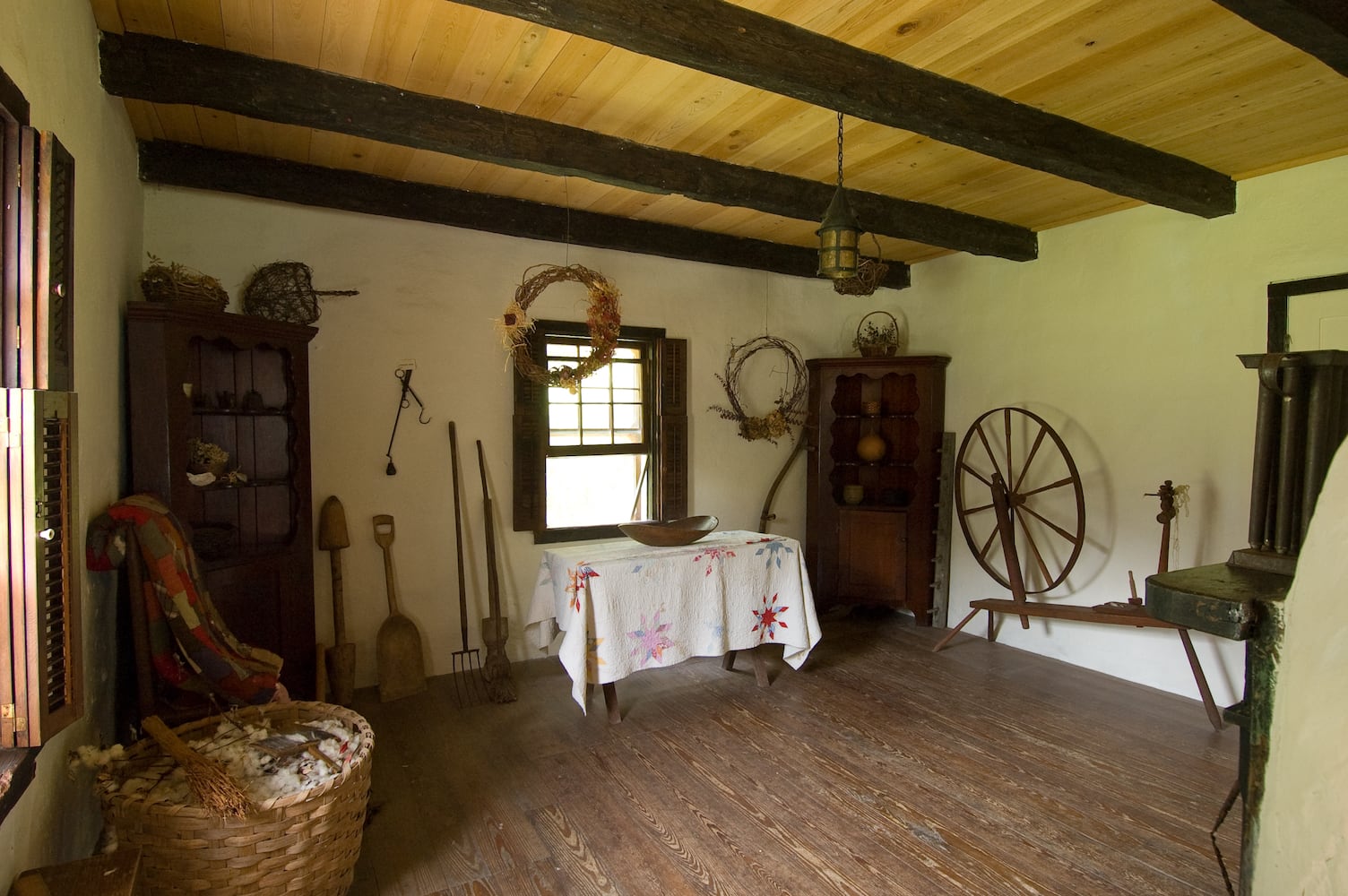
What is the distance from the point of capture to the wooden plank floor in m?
2.24

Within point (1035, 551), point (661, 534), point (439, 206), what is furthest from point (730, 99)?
point (1035, 551)

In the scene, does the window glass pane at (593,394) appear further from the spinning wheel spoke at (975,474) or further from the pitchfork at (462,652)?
the spinning wheel spoke at (975,474)

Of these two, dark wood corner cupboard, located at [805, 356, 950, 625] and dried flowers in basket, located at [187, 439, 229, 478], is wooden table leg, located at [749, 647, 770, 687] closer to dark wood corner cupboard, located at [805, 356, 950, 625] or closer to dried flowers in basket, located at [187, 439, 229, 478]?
dark wood corner cupboard, located at [805, 356, 950, 625]

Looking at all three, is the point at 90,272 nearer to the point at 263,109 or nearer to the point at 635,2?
the point at 263,109

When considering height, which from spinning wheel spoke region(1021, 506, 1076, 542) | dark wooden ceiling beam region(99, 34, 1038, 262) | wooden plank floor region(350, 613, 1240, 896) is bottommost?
wooden plank floor region(350, 613, 1240, 896)

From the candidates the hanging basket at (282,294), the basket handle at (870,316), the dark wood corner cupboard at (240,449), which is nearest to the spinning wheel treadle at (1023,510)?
the basket handle at (870,316)

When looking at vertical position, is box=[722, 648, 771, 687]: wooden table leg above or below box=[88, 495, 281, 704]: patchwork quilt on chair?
below

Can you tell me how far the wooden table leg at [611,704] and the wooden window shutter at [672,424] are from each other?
1327mm

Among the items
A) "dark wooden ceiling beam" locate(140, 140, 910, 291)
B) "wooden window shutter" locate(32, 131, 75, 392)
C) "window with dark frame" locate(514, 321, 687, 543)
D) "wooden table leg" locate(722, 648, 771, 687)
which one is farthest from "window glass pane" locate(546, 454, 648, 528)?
"wooden window shutter" locate(32, 131, 75, 392)

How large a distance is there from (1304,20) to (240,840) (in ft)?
10.7

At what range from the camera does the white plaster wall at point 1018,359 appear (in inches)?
134

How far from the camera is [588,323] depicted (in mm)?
3887

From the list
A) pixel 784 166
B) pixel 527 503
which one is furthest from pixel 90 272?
pixel 784 166

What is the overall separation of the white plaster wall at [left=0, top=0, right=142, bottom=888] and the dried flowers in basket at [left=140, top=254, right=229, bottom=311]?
8cm
